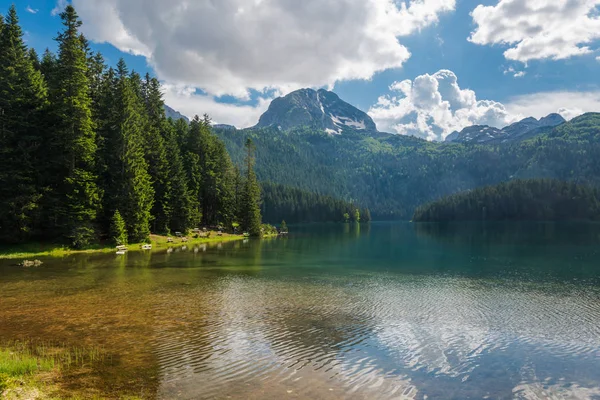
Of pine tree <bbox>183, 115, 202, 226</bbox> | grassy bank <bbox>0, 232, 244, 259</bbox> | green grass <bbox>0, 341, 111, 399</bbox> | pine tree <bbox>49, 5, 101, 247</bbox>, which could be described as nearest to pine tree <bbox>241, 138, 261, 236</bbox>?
pine tree <bbox>183, 115, 202, 226</bbox>

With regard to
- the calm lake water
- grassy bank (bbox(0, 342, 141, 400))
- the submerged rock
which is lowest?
the calm lake water

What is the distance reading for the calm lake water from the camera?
15.8 metres

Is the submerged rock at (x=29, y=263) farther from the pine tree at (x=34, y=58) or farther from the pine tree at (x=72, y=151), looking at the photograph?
the pine tree at (x=34, y=58)

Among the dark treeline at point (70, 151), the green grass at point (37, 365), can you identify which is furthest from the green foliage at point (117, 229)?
the green grass at point (37, 365)

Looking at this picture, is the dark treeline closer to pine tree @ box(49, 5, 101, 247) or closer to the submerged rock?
pine tree @ box(49, 5, 101, 247)

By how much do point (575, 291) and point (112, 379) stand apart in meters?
→ 39.6

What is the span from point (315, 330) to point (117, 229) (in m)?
59.2

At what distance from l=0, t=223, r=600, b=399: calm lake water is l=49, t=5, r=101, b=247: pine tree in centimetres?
1915

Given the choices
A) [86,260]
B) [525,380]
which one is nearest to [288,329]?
[525,380]

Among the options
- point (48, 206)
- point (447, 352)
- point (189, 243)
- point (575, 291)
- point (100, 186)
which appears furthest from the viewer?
point (189, 243)

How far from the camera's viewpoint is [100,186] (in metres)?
73.9

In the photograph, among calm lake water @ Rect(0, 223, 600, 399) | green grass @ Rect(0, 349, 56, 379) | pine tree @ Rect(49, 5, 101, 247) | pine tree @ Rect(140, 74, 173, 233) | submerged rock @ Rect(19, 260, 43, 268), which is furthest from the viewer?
pine tree @ Rect(140, 74, 173, 233)

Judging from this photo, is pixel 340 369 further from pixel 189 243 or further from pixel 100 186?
pixel 189 243

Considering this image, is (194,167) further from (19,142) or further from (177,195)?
(19,142)
